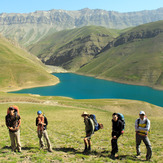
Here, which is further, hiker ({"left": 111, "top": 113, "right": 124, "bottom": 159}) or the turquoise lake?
Result: the turquoise lake

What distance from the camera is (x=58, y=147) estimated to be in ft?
44.0

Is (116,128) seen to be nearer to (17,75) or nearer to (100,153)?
(100,153)

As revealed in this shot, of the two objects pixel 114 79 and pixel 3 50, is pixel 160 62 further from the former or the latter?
pixel 3 50

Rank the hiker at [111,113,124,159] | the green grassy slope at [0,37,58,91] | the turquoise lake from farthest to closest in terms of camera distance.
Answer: the green grassy slope at [0,37,58,91] < the turquoise lake < the hiker at [111,113,124,159]

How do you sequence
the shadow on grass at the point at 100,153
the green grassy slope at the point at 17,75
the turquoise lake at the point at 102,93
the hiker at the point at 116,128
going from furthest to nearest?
the green grassy slope at the point at 17,75
the turquoise lake at the point at 102,93
the shadow on grass at the point at 100,153
the hiker at the point at 116,128

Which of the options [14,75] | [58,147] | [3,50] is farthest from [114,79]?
[58,147]

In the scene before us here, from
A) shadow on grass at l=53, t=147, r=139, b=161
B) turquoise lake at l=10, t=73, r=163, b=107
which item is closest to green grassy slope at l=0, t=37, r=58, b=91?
turquoise lake at l=10, t=73, r=163, b=107

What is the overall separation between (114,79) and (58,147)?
532 ft

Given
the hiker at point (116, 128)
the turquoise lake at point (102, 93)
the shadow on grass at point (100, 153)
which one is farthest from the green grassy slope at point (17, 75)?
the hiker at point (116, 128)

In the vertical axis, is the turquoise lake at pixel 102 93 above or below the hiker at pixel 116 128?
above

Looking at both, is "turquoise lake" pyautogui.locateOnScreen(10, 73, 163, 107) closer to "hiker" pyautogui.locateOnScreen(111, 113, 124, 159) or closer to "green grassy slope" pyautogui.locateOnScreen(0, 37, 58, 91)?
"green grassy slope" pyautogui.locateOnScreen(0, 37, 58, 91)

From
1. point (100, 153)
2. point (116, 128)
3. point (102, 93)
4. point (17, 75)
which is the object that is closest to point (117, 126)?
point (116, 128)

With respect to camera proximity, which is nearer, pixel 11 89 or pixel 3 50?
pixel 11 89

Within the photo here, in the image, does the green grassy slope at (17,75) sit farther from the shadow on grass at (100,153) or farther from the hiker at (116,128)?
the hiker at (116,128)
